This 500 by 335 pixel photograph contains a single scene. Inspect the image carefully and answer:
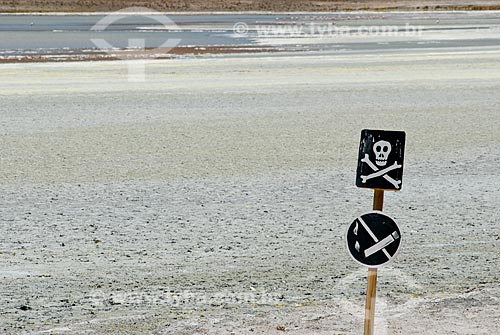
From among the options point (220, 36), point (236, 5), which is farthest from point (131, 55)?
point (236, 5)

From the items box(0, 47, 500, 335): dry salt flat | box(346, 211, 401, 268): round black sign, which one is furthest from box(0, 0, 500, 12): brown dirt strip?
box(346, 211, 401, 268): round black sign

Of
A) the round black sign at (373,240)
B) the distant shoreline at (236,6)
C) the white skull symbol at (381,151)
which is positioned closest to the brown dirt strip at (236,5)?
the distant shoreline at (236,6)

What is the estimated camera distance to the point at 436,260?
285 inches

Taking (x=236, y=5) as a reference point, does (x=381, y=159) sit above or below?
below

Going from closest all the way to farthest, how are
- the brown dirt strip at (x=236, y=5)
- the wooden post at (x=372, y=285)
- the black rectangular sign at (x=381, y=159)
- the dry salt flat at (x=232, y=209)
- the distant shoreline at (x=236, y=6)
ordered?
the black rectangular sign at (x=381, y=159), the wooden post at (x=372, y=285), the dry salt flat at (x=232, y=209), the distant shoreline at (x=236, y=6), the brown dirt strip at (x=236, y=5)

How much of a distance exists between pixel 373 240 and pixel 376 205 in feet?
0.59

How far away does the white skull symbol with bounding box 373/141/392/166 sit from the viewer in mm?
4516

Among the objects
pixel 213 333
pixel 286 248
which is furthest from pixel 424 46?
pixel 213 333

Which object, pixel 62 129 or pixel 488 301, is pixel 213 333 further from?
pixel 62 129

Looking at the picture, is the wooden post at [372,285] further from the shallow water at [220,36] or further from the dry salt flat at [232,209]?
the shallow water at [220,36]

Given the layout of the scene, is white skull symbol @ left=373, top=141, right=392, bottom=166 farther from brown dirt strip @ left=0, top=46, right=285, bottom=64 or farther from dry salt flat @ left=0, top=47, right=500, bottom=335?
brown dirt strip @ left=0, top=46, right=285, bottom=64

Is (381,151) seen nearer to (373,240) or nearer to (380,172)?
(380,172)

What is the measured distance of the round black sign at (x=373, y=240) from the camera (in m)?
4.71

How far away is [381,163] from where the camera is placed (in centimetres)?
458
